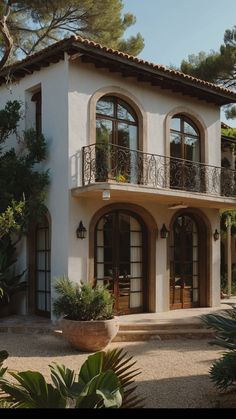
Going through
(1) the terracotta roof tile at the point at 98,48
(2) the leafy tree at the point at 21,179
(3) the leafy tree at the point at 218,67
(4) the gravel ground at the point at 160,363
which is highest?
(3) the leafy tree at the point at 218,67

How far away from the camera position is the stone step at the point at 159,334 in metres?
10.1

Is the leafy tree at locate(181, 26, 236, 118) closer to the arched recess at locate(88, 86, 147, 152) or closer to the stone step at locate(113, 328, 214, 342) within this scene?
the arched recess at locate(88, 86, 147, 152)

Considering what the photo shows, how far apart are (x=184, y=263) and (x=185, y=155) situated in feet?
9.90

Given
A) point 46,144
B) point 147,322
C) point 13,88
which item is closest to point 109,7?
point 13,88

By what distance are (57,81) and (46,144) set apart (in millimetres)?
1500

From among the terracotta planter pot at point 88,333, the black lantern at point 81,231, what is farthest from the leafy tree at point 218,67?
the terracotta planter pot at point 88,333

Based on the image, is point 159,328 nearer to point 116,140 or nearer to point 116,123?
point 116,140

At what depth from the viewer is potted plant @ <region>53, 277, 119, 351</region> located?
877 centimetres

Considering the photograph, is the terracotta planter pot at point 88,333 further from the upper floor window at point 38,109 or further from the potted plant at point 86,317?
the upper floor window at point 38,109

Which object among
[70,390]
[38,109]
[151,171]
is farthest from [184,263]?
[70,390]

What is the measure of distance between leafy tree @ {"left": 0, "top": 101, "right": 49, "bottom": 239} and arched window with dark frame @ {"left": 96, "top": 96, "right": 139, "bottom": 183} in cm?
138

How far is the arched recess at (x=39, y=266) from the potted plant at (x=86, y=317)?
294 cm

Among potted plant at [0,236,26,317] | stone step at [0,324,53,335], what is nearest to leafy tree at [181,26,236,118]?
potted plant at [0,236,26,317]

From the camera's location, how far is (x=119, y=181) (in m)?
11.5
